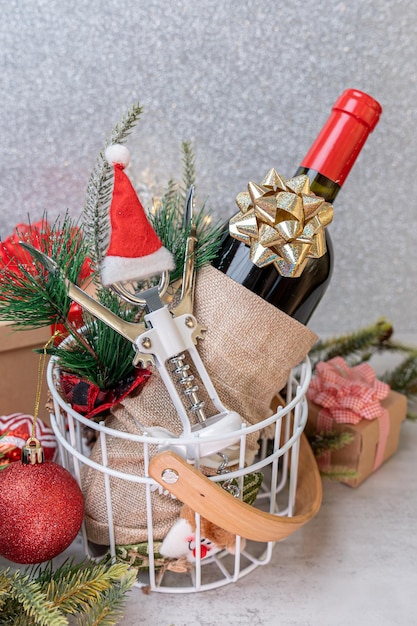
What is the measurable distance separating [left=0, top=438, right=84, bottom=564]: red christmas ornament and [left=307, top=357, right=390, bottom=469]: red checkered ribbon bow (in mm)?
260

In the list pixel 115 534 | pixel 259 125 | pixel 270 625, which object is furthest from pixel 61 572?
pixel 259 125

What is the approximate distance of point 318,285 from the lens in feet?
1.59

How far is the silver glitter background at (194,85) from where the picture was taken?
2.23 feet

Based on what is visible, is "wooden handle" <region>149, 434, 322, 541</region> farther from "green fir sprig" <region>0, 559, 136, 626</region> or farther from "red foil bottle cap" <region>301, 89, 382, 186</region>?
"red foil bottle cap" <region>301, 89, 382, 186</region>

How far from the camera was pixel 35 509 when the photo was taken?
0.40 meters

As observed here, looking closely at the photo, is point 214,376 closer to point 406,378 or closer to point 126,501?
point 126,501

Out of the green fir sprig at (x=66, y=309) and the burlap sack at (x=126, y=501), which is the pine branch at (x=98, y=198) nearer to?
the green fir sprig at (x=66, y=309)

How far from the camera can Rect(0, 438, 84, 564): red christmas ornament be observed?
0.40m

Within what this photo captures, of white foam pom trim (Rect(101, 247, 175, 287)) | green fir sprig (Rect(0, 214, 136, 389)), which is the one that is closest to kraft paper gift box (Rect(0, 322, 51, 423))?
green fir sprig (Rect(0, 214, 136, 389))

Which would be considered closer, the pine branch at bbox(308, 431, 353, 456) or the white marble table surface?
the white marble table surface

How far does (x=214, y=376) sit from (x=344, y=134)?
0.65ft

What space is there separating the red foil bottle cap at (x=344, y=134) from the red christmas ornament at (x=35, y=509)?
29 centimetres

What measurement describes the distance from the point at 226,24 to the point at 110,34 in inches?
5.0

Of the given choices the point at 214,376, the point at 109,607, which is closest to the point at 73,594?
the point at 109,607
